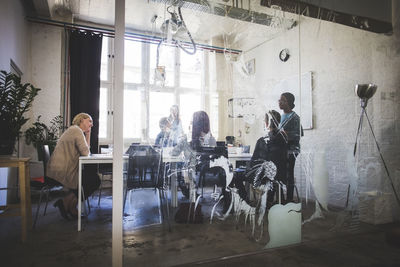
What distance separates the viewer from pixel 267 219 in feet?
7.13

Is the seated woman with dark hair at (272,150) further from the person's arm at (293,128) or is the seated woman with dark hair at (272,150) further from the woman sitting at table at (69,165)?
the woman sitting at table at (69,165)

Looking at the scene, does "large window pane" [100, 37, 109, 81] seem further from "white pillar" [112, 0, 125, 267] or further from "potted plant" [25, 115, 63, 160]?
"white pillar" [112, 0, 125, 267]

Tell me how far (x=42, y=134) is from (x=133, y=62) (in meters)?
3.29

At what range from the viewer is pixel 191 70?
199 cm

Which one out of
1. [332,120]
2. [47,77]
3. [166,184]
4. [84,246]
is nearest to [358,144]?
[332,120]

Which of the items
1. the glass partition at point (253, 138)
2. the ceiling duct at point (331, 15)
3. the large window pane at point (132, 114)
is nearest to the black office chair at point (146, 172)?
the glass partition at point (253, 138)

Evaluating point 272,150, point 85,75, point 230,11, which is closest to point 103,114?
point 85,75

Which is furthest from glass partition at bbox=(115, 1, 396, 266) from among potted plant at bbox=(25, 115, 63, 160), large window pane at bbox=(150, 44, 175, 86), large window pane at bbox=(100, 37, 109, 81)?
large window pane at bbox=(100, 37, 109, 81)

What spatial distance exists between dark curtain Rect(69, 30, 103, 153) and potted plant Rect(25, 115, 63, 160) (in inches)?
12.9

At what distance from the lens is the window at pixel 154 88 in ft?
5.72

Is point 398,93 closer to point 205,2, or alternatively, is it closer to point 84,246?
point 205,2

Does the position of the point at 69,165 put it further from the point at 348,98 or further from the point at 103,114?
the point at 348,98

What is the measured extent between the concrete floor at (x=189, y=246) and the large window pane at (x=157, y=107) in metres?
0.50

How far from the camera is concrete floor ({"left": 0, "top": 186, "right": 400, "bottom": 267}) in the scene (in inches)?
73.2
